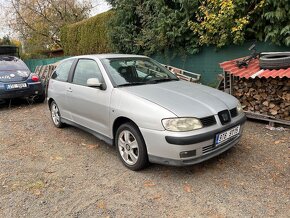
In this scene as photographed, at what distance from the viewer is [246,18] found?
662 cm

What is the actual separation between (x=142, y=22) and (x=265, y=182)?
6821mm

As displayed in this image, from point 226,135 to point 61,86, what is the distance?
3210 mm

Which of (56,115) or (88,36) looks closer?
(56,115)

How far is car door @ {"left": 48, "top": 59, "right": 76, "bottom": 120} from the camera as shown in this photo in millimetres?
5199

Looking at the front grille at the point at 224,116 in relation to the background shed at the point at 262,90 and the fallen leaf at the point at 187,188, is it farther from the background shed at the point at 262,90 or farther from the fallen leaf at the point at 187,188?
the background shed at the point at 262,90

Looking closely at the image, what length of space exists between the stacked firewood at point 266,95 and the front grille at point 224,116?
2.13m

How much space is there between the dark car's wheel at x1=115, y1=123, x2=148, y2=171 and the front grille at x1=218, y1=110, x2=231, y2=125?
102cm

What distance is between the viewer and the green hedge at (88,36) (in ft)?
42.4

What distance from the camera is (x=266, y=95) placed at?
5.44m

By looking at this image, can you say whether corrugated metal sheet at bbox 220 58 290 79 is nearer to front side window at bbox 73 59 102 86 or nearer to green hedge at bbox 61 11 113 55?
front side window at bbox 73 59 102 86

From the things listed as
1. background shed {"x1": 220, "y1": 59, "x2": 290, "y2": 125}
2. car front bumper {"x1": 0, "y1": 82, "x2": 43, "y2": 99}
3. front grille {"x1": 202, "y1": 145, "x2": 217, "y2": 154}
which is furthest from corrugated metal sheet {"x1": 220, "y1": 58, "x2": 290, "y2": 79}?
car front bumper {"x1": 0, "y1": 82, "x2": 43, "y2": 99}

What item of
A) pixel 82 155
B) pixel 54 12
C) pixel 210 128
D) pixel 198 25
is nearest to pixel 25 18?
pixel 54 12

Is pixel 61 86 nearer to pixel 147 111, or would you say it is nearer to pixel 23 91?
pixel 147 111

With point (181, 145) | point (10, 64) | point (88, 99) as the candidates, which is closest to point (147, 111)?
point (181, 145)
